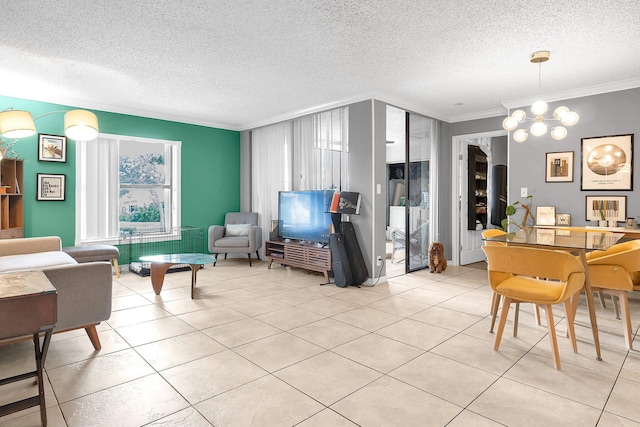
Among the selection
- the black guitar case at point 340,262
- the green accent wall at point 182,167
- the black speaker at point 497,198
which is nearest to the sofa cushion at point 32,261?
the green accent wall at point 182,167

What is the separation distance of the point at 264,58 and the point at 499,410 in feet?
11.2

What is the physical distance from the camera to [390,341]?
2939mm

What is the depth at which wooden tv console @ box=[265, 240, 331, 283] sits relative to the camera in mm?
5098

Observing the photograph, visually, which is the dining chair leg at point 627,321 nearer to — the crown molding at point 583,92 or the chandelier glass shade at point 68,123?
the crown molding at point 583,92

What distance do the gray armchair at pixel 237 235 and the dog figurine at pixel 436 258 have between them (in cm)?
286

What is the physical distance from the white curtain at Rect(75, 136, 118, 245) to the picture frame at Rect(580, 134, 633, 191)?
21.3ft

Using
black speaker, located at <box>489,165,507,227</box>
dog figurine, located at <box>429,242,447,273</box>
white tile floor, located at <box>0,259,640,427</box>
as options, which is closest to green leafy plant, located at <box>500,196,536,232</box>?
dog figurine, located at <box>429,242,447,273</box>

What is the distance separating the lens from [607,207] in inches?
173

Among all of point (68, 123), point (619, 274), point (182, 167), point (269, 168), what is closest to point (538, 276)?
point (619, 274)

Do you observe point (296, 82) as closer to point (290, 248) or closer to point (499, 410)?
point (290, 248)

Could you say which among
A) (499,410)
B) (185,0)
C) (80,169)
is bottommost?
(499,410)

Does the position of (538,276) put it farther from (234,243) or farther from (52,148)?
(52,148)

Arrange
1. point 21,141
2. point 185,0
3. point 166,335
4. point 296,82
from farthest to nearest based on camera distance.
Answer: point 21,141 < point 296,82 < point 166,335 < point 185,0

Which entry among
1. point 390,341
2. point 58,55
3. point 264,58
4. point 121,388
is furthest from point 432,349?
point 58,55
